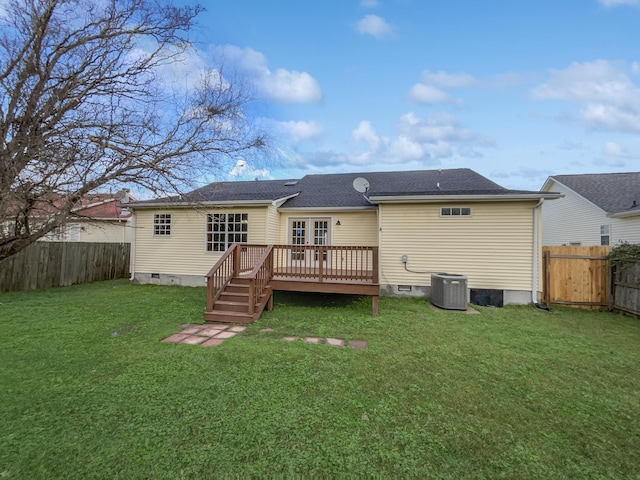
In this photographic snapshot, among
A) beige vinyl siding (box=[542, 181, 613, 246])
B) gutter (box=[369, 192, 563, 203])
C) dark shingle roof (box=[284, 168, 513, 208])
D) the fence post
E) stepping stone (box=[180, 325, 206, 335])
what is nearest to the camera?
stepping stone (box=[180, 325, 206, 335])

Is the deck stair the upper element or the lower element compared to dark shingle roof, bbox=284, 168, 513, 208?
lower

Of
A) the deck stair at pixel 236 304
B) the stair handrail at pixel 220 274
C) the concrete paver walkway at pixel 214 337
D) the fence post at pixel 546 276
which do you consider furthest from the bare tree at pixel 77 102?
the fence post at pixel 546 276

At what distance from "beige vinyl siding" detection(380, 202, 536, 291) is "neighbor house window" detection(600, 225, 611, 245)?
7.61 metres

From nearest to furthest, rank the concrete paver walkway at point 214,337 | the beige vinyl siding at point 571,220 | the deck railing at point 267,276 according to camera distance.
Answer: the concrete paver walkway at point 214,337 → the deck railing at point 267,276 → the beige vinyl siding at point 571,220

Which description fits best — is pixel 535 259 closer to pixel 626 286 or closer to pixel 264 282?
pixel 626 286

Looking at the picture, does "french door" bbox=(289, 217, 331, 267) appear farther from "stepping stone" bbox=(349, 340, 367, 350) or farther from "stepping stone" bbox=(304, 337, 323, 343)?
"stepping stone" bbox=(349, 340, 367, 350)

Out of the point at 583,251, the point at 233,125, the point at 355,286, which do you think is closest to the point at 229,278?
the point at 355,286

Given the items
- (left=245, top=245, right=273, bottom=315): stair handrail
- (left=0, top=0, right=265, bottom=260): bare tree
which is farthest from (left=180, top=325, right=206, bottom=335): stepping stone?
(left=0, top=0, right=265, bottom=260): bare tree

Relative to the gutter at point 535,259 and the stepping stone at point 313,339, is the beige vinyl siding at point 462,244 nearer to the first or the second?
the gutter at point 535,259

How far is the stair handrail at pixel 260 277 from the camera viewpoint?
596 cm

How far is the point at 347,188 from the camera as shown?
444 inches

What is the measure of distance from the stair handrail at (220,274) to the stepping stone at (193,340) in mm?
1109

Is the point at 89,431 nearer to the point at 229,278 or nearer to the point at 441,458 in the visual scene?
the point at 441,458

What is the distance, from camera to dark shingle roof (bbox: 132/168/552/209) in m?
9.29
